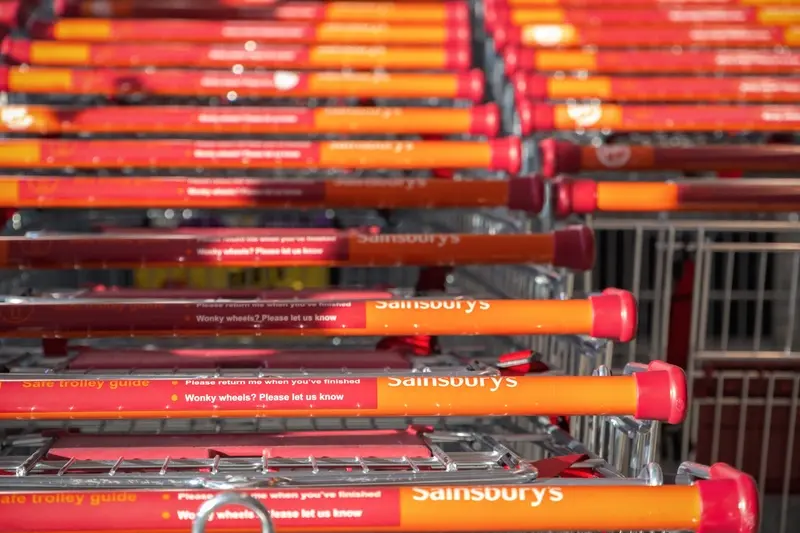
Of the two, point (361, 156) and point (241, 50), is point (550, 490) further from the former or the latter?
point (241, 50)

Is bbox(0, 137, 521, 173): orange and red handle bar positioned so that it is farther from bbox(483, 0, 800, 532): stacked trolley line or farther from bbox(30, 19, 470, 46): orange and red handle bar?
bbox(30, 19, 470, 46): orange and red handle bar

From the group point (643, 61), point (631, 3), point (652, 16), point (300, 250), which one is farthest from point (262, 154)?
point (631, 3)

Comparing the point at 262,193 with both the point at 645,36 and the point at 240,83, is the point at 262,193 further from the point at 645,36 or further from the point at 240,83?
the point at 645,36

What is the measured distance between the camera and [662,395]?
1940mm

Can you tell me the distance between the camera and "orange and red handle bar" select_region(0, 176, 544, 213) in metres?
2.93

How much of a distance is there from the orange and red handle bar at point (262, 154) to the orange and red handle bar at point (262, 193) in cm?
19

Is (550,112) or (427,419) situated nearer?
(427,419)

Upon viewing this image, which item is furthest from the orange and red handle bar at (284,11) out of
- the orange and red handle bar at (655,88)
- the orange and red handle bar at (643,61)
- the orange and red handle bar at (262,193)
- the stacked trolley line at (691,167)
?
the orange and red handle bar at (262,193)

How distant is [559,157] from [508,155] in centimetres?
17

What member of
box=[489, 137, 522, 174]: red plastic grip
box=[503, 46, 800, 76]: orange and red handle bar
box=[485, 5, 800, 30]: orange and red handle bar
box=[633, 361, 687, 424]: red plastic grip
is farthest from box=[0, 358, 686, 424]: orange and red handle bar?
box=[485, 5, 800, 30]: orange and red handle bar

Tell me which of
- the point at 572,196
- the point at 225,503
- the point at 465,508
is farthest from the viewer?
the point at 572,196

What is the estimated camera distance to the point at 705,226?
3098mm

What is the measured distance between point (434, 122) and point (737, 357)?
1.21 metres

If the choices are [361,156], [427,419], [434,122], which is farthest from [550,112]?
[427,419]
